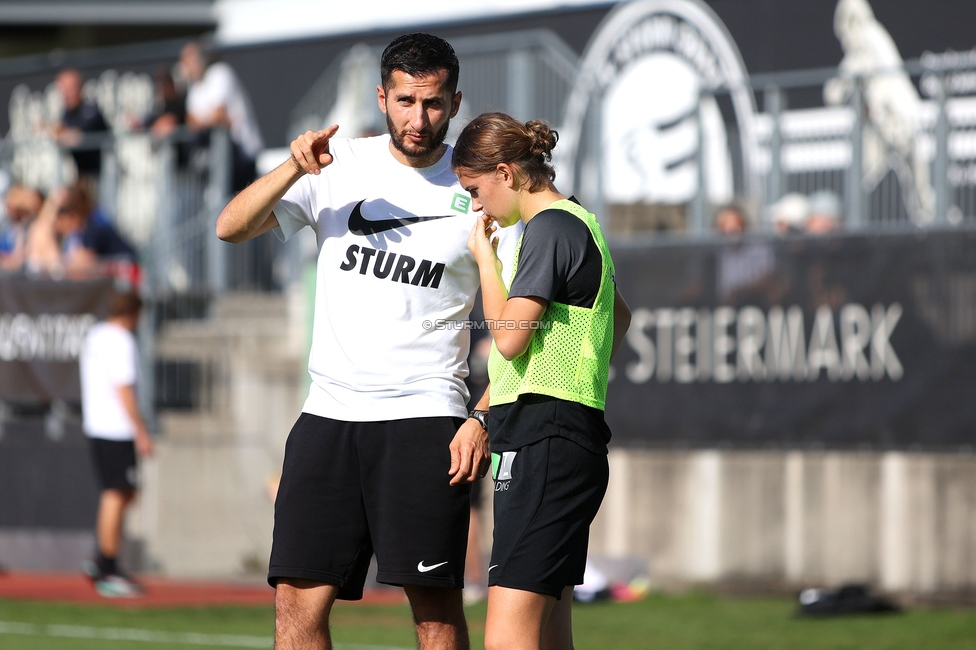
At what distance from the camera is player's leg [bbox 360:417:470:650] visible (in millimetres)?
4762

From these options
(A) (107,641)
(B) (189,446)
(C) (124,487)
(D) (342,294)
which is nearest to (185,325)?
(B) (189,446)

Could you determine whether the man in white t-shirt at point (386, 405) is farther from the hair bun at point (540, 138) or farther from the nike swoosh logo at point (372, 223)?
the hair bun at point (540, 138)

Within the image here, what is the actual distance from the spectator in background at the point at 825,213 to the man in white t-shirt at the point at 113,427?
5.41 metres

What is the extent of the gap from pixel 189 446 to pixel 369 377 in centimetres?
893

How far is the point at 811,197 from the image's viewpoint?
10852mm

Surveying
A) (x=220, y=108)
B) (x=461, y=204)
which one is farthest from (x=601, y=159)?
(x=461, y=204)

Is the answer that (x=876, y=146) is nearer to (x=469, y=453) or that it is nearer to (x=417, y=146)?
(x=417, y=146)

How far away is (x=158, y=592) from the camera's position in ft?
37.9

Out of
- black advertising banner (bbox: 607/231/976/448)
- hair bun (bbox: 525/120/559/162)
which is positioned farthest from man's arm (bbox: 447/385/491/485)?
black advertising banner (bbox: 607/231/976/448)

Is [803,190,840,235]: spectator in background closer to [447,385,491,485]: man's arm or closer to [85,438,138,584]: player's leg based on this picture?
[85,438,138,584]: player's leg

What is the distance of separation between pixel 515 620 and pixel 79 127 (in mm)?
12003

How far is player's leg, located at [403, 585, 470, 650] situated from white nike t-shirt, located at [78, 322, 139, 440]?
269 inches

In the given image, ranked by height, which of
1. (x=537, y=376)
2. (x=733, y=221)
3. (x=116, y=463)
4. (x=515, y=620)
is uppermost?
(x=733, y=221)

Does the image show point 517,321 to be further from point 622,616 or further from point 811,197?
point 811,197
